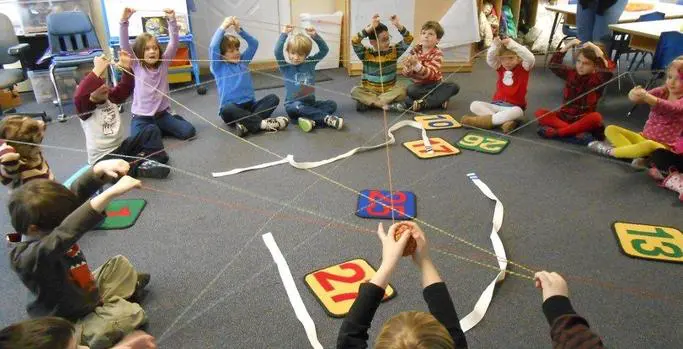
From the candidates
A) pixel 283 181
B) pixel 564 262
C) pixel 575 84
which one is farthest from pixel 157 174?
pixel 575 84

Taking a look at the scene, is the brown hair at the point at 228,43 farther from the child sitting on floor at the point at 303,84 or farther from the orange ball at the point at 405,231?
the orange ball at the point at 405,231

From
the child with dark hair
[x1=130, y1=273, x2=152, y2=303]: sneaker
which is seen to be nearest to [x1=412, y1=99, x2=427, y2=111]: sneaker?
[x1=130, y1=273, x2=152, y2=303]: sneaker

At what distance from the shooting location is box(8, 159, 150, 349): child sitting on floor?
1221 millimetres

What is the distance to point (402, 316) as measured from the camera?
0.89 meters

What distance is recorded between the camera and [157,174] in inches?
101

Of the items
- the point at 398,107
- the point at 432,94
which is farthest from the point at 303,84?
the point at 432,94

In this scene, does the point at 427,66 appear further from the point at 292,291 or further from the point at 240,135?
the point at 292,291

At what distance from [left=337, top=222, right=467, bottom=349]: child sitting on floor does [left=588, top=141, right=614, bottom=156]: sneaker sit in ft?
6.67

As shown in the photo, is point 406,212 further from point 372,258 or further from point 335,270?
point 335,270

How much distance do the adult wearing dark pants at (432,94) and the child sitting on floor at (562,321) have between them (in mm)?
2618

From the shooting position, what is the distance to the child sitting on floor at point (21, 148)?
1.85 metres

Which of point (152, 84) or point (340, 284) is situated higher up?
point (152, 84)

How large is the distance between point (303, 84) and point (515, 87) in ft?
4.78

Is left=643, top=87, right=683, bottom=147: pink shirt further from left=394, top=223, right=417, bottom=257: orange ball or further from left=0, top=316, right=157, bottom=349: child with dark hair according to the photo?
left=0, top=316, right=157, bottom=349: child with dark hair
